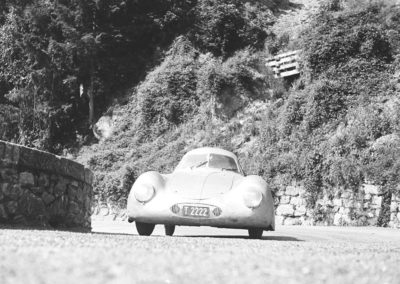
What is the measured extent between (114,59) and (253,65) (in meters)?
7.24

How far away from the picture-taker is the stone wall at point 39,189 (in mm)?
8414

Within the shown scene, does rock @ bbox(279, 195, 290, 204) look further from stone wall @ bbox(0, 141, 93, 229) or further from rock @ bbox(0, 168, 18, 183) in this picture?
rock @ bbox(0, 168, 18, 183)

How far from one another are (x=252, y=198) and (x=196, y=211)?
0.76 meters

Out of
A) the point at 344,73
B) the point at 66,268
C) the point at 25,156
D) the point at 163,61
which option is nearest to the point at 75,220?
the point at 25,156

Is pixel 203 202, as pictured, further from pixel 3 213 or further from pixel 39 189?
pixel 3 213

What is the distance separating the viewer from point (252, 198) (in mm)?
9055

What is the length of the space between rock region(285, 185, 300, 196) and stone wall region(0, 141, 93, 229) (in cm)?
902

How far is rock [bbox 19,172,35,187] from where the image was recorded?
8672 mm

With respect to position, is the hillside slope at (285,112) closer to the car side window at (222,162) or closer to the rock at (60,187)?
the car side window at (222,162)

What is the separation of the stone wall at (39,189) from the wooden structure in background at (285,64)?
14.2 meters

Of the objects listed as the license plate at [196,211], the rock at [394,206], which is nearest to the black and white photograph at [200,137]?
the license plate at [196,211]

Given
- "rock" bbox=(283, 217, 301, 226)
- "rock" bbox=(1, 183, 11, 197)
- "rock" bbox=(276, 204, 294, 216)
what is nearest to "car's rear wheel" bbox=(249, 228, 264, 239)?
"rock" bbox=(1, 183, 11, 197)

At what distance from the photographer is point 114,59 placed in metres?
29.8

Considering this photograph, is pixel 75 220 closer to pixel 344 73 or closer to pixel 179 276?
pixel 179 276
